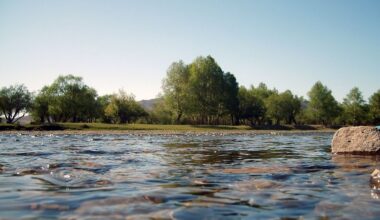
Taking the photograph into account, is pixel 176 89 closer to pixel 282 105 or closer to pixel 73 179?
pixel 282 105

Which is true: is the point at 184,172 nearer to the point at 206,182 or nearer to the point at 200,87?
the point at 206,182

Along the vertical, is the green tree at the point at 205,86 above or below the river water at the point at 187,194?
above

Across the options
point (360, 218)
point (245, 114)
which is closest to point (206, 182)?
point (360, 218)

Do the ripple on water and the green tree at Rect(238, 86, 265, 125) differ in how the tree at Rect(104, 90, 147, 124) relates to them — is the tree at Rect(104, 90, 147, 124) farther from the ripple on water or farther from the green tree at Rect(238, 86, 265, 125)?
the ripple on water

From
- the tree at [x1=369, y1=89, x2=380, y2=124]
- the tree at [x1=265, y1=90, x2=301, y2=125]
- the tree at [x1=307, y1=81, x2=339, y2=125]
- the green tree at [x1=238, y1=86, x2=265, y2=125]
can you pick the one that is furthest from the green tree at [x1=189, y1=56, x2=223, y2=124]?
the tree at [x1=369, y1=89, x2=380, y2=124]

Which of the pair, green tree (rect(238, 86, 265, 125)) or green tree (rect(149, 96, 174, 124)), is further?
green tree (rect(238, 86, 265, 125))

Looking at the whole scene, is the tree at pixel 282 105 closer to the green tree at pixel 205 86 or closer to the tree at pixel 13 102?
the green tree at pixel 205 86

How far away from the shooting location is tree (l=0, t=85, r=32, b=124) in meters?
99.2

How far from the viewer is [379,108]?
117m

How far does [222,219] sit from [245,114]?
105 metres

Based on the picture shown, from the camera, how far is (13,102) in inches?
3974

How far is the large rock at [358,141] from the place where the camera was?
42.5ft

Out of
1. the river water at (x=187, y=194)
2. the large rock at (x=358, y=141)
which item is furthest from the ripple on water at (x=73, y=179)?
the large rock at (x=358, y=141)

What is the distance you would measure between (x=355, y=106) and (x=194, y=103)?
5728 cm
